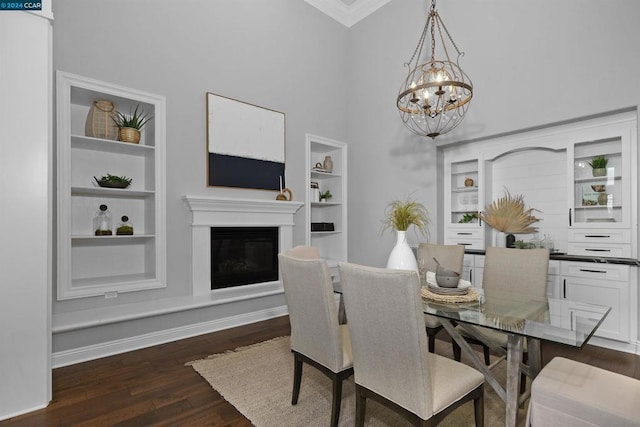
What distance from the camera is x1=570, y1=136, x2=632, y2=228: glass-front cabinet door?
3027 millimetres

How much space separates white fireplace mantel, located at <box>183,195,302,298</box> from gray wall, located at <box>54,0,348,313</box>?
0.34 ft

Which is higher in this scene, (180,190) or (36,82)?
(36,82)

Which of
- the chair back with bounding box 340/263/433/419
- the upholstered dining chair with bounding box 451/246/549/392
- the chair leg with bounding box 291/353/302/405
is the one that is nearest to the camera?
the chair back with bounding box 340/263/433/419

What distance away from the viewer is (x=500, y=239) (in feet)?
12.7

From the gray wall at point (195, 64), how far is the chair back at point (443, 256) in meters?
1.93

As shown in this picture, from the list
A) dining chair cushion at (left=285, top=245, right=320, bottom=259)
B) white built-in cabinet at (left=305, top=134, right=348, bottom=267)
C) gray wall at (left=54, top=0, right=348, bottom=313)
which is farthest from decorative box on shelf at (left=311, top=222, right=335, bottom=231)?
dining chair cushion at (left=285, top=245, right=320, bottom=259)

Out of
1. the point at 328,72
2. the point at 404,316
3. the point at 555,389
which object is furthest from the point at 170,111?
the point at 555,389

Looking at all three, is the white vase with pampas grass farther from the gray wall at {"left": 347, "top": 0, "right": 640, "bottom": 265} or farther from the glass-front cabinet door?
the gray wall at {"left": 347, "top": 0, "right": 640, "bottom": 265}

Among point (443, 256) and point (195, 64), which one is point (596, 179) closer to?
point (443, 256)

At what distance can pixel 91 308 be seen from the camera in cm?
294

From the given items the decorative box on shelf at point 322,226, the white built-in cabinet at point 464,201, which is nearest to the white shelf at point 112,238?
the decorative box on shelf at point 322,226

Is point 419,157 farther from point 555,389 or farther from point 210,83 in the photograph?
point 555,389

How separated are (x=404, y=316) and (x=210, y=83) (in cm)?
340

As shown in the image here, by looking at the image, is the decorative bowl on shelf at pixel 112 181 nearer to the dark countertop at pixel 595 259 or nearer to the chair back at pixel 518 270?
the chair back at pixel 518 270
